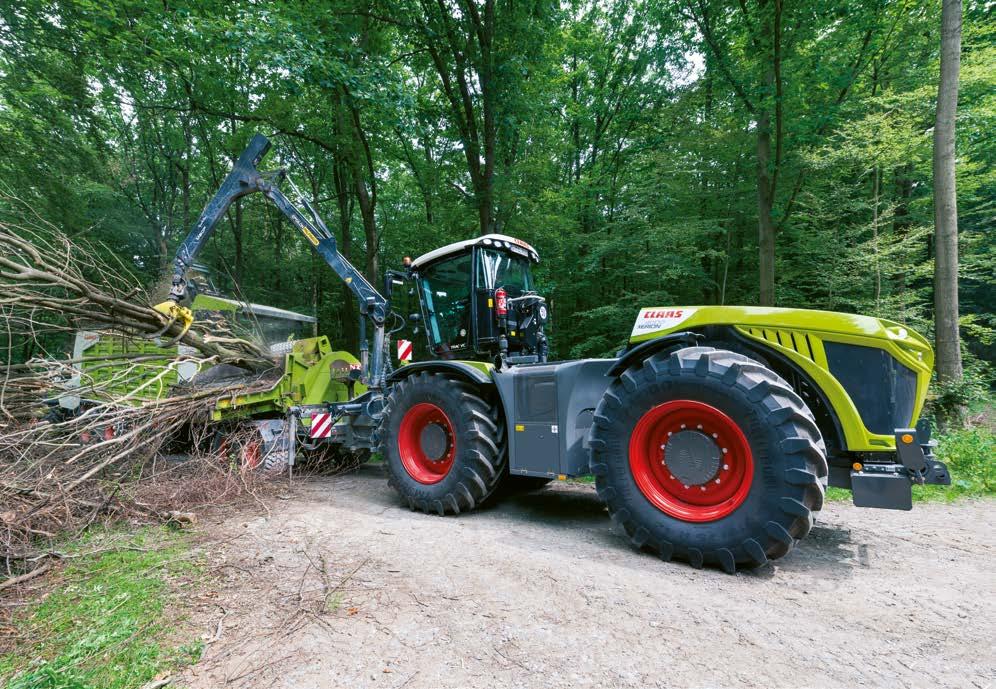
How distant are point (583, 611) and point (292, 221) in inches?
250

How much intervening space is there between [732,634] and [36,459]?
16.4ft

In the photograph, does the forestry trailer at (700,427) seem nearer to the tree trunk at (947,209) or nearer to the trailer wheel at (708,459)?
the trailer wheel at (708,459)

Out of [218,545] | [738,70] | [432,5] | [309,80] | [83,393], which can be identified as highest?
[432,5]

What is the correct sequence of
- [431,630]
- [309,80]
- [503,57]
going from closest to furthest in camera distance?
[431,630]
[309,80]
[503,57]

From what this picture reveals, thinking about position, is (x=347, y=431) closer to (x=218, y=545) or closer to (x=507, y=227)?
(x=218, y=545)

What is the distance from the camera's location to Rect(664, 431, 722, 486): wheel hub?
3.07 meters

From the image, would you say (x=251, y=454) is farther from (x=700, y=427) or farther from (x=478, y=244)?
(x=700, y=427)

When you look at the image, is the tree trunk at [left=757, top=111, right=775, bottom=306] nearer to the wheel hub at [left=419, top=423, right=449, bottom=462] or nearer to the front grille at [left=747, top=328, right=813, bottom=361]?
the front grille at [left=747, top=328, right=813, bottom=361]

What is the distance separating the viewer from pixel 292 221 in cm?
677

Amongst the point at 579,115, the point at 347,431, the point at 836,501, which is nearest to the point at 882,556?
the point at 836,501

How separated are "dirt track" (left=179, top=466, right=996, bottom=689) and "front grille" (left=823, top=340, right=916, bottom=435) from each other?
0.94 m

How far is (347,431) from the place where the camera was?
5941 mm

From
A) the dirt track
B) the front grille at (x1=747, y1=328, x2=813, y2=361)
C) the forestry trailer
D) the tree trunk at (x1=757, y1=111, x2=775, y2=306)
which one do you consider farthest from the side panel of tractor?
the tree trunk at (x1=757, y1=111, x2=775, y2=306)

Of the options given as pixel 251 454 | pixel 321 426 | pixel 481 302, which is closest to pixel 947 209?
pixel 481 302
